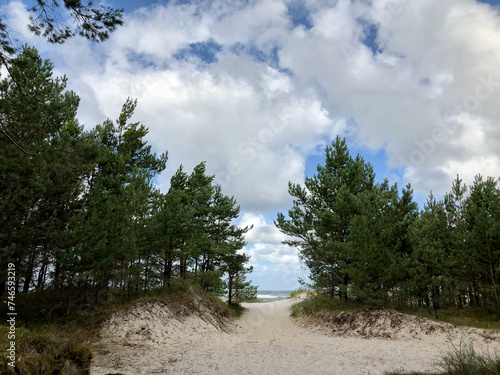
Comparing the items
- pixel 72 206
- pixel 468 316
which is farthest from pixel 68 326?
pixel 468 316

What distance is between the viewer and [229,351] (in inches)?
428

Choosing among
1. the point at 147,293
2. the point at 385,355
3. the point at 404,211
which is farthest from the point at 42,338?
the point at 404,211

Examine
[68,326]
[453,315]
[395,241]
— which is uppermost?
[395,241]

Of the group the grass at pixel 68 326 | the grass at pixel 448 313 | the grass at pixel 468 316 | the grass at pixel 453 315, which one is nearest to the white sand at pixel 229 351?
the grass at pixel 68 326

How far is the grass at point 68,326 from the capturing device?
4562mm

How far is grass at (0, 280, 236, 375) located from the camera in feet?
15.0

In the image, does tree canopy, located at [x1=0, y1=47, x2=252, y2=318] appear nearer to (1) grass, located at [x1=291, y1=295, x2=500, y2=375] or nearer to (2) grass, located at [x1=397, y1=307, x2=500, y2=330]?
(1) grass, located at [x1=291, y1=295, x2=500, y2=375]

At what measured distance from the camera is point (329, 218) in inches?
728

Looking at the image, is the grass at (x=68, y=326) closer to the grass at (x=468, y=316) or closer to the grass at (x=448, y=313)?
the grass at (x=448, y=313)

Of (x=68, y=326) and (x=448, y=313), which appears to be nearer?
(x=68, y=326)

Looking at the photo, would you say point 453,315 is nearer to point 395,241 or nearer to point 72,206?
point 395,241

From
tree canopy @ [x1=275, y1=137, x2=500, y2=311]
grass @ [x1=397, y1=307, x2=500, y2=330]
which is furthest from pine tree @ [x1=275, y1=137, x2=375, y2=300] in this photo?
grass @ [x1=397, y1=307, x2=500, y2=330]

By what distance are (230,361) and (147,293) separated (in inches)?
328

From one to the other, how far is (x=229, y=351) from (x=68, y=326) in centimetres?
600
